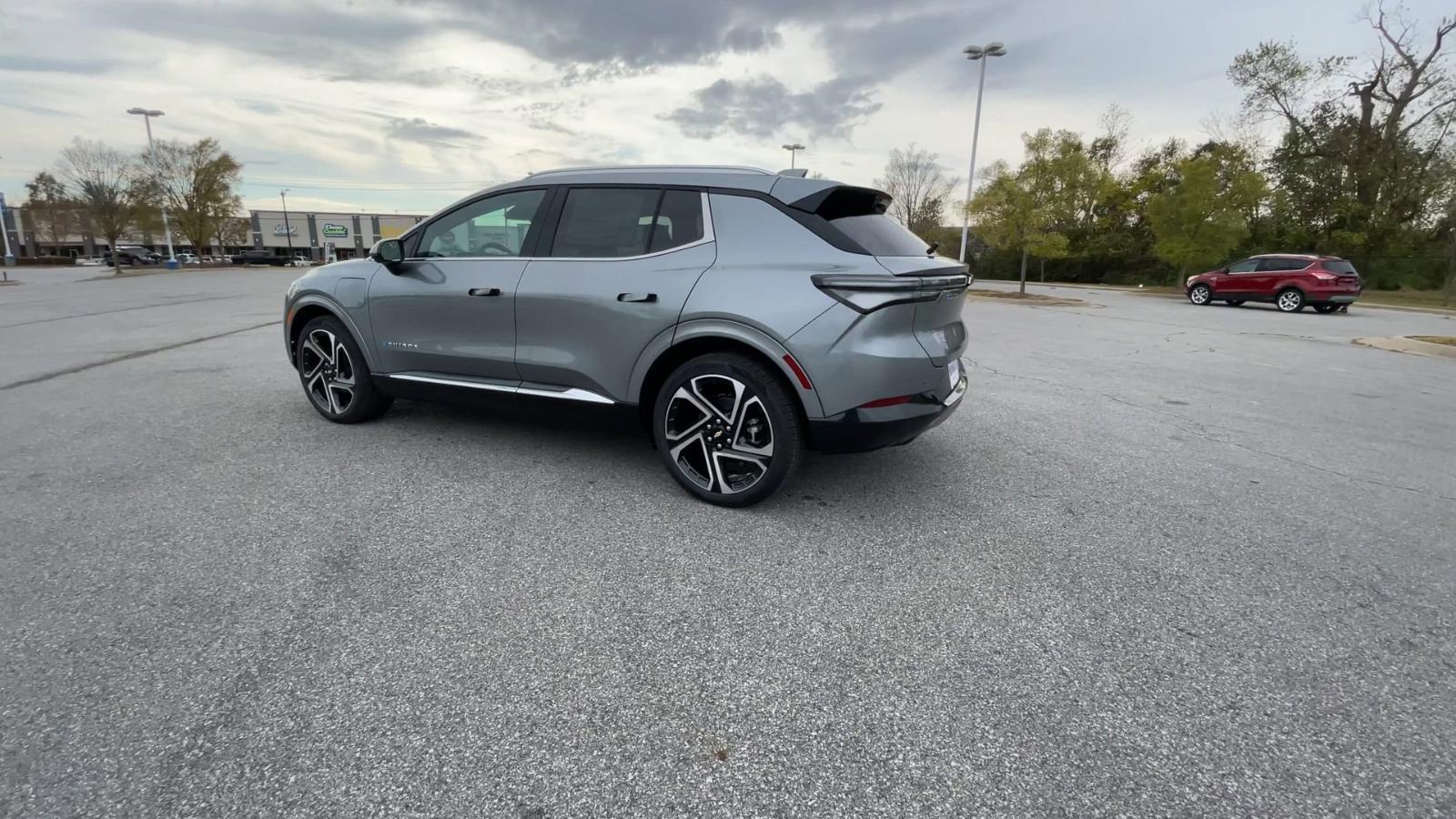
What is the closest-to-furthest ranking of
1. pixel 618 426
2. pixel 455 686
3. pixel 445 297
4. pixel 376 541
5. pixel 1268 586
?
pixel 455 686
pixel 1268 586
pixel 376 541
pixel 618 426
pixel 445 297

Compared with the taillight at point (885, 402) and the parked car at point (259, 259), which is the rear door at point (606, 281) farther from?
the parked car at point (259, 259)

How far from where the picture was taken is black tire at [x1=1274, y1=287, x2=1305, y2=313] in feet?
63.8

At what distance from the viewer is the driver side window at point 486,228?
417 cm

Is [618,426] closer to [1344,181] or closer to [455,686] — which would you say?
[455,686]

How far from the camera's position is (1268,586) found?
9.55 ft

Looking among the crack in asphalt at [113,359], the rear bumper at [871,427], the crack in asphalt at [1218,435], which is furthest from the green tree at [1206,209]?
the crack in asphalt at [113,359]

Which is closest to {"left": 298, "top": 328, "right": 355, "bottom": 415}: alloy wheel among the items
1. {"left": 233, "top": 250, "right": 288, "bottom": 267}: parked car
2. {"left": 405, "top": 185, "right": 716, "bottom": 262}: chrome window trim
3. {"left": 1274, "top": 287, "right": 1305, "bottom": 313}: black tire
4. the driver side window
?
the driver side window

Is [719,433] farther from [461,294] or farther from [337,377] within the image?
[337,377]

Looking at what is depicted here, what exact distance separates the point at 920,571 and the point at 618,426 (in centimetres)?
181

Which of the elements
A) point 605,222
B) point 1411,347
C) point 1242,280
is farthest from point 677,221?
point 1242,280

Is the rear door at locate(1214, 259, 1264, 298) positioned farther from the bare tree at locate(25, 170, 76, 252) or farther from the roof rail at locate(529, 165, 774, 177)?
the bare tree at locate(25, 170, 76, 252)

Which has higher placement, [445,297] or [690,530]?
[445,297]

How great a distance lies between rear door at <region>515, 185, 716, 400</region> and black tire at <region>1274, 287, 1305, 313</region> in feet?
75.4

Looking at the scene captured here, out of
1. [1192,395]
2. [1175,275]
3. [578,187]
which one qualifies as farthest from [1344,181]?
[578,187]
